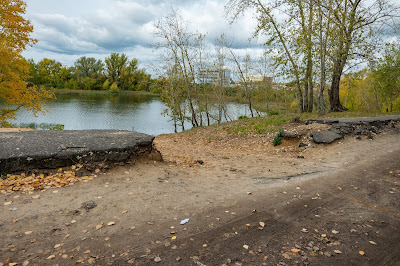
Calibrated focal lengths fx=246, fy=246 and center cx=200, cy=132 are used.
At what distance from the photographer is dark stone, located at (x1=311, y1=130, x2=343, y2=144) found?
32.1ft

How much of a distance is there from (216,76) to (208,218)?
72.9ft

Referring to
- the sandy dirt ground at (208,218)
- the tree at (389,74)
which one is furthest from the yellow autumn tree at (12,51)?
the tree at (389,74)

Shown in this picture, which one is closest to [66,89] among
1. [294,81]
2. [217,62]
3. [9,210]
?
[217,62]

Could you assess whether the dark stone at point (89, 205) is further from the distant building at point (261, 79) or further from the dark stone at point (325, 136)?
the distant building at point (261, 79)

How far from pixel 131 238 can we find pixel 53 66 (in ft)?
286

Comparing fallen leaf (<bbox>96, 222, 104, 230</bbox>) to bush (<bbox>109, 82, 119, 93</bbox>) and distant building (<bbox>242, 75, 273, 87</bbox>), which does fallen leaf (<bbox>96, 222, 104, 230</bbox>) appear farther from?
bush (<bbox>109, 82, 119, 93</bbox>)

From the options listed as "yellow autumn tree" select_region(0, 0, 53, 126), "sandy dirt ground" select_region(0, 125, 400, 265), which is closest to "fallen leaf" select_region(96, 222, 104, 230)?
"sandy dirt ground" select_region(0, 125, 400, 265)

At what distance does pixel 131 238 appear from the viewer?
11.8 feet

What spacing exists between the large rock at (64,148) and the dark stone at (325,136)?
22.3ft

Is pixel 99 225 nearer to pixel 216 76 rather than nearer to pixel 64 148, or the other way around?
pixel 64 148

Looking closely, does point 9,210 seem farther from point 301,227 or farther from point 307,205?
point 307,205

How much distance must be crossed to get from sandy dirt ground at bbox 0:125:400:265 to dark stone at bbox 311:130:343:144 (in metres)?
2.73

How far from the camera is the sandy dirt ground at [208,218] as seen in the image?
129 inches

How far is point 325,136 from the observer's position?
10055 millimetres
